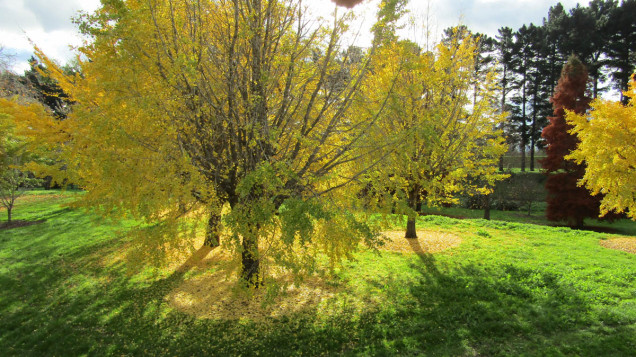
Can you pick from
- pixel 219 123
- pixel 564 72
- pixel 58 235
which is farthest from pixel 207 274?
pixel 564 72

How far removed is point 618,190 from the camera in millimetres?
9273

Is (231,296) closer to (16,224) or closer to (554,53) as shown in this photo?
(16,224)

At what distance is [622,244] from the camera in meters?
10.3

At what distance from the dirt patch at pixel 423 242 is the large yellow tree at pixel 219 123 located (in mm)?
4335

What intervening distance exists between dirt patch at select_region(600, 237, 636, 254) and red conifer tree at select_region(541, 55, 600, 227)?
6.24 m

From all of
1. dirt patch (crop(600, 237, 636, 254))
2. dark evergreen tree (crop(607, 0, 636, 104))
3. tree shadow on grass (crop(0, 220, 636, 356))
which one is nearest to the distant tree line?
dark evergreen tree (crop(607, 0, 636, 104))

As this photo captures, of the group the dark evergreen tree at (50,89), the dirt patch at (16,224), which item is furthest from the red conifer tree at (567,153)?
the dirt patch at (16,224)

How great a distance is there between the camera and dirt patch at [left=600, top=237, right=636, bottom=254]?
9.74 m

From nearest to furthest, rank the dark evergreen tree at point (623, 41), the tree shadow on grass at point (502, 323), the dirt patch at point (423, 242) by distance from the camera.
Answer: the tree shadow on grass at point (502, 323) → the dirt patch at point (423, 242) → the dark evergreen tree at point (623, 41)

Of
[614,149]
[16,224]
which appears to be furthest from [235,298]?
[16,224]

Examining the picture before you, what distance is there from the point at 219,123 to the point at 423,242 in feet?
25.7

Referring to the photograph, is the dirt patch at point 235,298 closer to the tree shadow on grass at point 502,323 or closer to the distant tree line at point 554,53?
the tree shadow on grass at point 502,323

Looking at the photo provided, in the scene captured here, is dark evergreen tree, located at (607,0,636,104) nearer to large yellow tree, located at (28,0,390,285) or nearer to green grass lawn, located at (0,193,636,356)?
green grass lawn, located at (0,193,636,356)

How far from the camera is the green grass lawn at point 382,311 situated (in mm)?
4836
